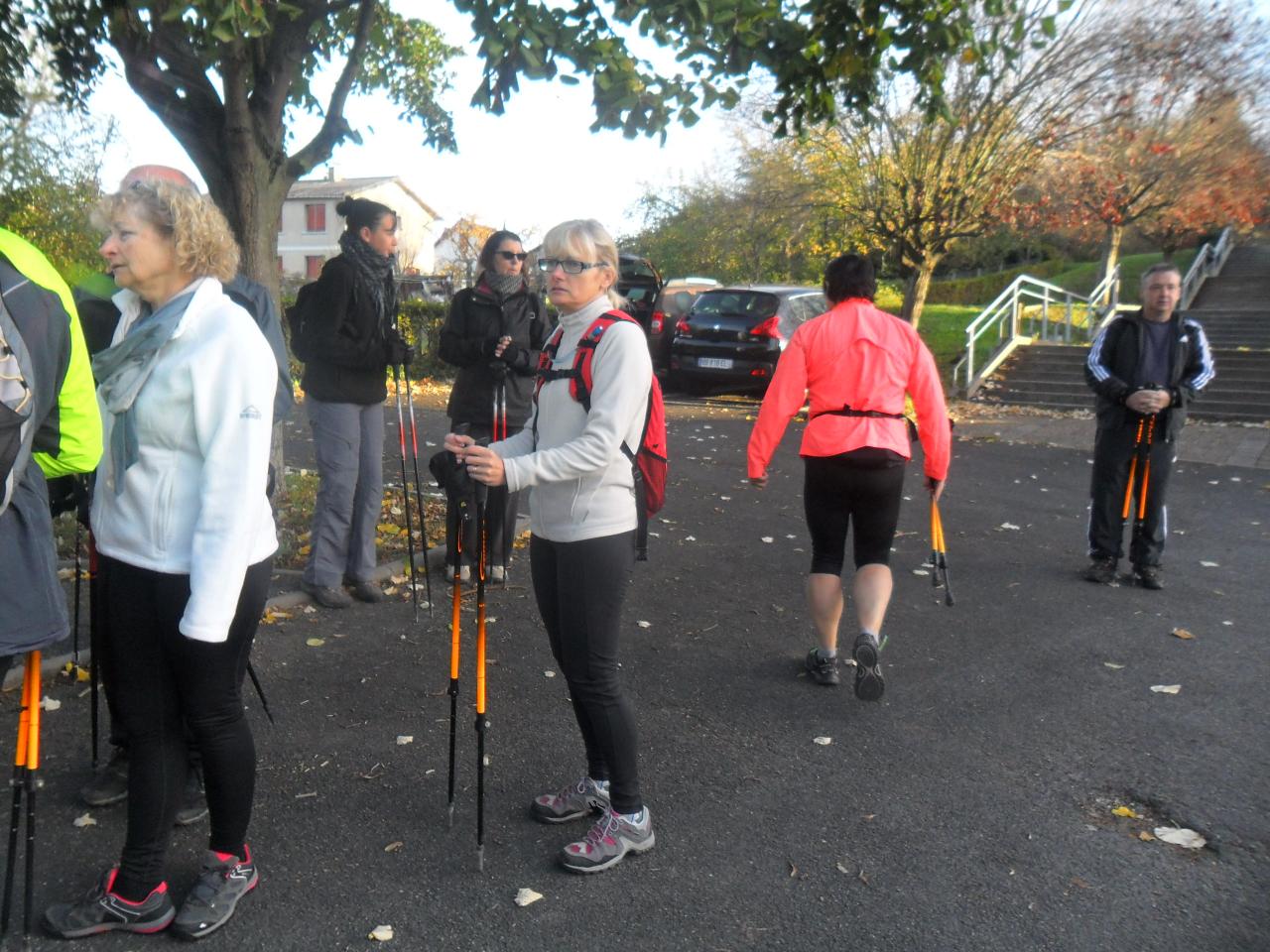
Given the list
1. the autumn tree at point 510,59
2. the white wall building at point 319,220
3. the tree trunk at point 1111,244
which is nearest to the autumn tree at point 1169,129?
the tree trunk at point 1111,244

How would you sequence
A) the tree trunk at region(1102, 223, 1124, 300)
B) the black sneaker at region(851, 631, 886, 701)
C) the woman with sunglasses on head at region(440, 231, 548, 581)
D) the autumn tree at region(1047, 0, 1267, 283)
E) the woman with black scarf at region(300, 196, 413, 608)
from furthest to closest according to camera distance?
the tree trunk at region(1102, 223, 1124, 300)
the autumn tree at region(1047, 0, 1267, 283)
the woman with sunglasses on head at region(440, 231, 548, 581)
the woman with black scarf at region(300, 196, 413, 608)
the black sneaker at region(851, 631, 886, 701)

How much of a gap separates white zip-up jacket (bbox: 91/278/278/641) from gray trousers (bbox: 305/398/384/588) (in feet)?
9.31

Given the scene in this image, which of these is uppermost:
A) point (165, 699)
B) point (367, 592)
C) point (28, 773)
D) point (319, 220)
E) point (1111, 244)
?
point (319, 220)

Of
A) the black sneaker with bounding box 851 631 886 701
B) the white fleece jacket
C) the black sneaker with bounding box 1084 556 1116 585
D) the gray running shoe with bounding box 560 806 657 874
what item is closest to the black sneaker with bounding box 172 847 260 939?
the gray running shoe with bounding box 560 806 657 874

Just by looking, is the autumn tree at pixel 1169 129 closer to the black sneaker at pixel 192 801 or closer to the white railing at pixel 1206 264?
the white railing at pixel 1206 264

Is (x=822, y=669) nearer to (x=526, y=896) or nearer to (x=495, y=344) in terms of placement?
(x=526, y=896)

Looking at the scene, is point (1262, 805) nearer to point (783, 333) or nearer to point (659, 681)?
point (659, 681)

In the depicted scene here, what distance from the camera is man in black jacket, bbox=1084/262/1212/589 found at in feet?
22.4

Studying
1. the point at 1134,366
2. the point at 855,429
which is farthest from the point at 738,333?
the point at 855,429

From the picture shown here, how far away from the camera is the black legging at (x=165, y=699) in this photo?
2.81 m

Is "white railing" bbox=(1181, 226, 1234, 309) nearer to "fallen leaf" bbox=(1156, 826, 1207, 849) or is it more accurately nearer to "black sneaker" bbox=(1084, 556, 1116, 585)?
"black sneaker" bbox=(1084, 556, 1116, 585)

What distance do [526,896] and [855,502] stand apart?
2.41 m

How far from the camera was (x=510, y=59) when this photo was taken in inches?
235

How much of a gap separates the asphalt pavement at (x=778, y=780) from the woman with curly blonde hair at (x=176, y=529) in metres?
0.25
